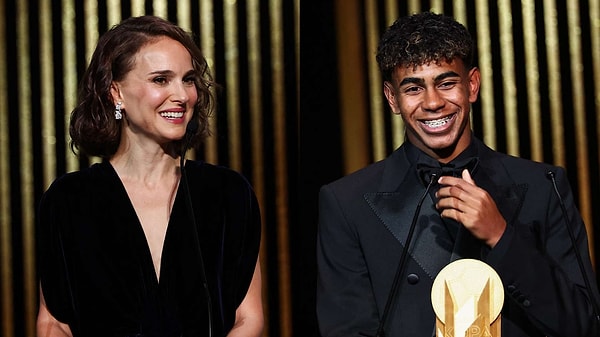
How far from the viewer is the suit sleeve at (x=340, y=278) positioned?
2.36 metres

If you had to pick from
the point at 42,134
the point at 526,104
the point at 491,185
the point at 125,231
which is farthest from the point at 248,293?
the point at 526,104

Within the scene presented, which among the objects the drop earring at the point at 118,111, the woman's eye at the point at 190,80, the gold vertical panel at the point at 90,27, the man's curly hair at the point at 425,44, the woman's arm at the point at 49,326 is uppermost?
the gold vertical panel at the point at 90,27

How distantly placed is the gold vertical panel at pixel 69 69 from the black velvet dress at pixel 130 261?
0.73 metres

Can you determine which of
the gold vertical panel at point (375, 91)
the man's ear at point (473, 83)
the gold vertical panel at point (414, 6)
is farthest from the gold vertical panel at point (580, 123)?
the man's ear at point (473, 83)

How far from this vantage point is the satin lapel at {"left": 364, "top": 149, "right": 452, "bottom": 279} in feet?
7.80

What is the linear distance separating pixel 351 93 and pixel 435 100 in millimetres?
1122

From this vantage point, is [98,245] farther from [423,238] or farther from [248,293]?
[423,238]

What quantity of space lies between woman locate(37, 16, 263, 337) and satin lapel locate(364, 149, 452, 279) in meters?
0.37

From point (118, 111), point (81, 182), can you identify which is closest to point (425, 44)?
point (118, 111)

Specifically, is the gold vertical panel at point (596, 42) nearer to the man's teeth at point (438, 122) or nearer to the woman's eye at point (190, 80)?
the man's teeth at point (438, 122)

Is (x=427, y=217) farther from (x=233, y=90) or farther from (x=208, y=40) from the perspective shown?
(x=208, y=40)

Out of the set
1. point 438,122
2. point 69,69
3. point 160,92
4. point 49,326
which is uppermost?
point 69,69

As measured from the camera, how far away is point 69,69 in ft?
11.2

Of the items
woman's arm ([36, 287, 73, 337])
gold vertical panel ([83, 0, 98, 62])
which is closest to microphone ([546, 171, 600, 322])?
woman's arm ([36, 287, 73, 337])
